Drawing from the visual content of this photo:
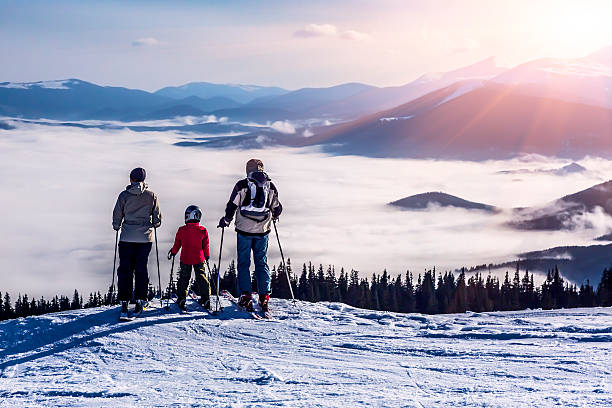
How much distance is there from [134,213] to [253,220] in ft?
7.08

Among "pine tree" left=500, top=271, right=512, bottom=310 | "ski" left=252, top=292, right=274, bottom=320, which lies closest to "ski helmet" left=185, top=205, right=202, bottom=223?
"ski" left=252, top=292, right=274, bottom=320

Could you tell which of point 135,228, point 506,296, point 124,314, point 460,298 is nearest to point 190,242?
point 135,228

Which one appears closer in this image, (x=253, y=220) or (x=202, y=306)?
(x=253, y=220)

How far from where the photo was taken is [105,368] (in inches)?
309

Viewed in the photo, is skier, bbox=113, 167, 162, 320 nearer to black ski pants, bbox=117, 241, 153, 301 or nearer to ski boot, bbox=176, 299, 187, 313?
black ski pants, bbox=117, 241, 153, 301

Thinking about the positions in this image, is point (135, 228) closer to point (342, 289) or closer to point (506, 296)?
point (342, 289)

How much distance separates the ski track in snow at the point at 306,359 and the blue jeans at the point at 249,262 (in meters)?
0.56

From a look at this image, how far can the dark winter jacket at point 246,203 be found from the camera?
424 inches

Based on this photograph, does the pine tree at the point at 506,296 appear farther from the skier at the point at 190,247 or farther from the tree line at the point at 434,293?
the skier at the point at 190,247

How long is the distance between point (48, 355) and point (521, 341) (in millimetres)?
7021

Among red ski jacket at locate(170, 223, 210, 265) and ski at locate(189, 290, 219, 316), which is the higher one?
red ski jacket at locate(170, 223, 210, 265)

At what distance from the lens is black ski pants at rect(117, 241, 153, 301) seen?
1076 centimetres

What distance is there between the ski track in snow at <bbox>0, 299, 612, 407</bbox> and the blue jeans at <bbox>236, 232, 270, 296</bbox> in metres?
0.56

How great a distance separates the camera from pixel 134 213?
35.3 ft
